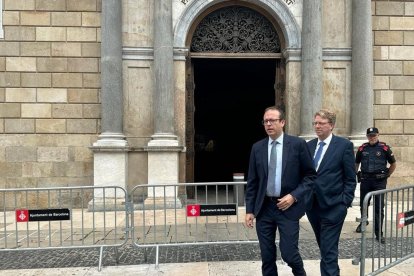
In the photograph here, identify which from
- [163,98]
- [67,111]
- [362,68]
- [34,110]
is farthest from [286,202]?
[34,110]

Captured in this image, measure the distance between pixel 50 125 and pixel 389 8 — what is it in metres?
9.47

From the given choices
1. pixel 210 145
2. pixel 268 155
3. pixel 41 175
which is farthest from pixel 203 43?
pixel 210 145

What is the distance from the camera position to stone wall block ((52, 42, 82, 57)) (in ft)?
30.7

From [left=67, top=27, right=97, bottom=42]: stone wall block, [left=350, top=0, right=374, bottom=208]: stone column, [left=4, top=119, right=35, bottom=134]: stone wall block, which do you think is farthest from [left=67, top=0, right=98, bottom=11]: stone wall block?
[left=350, top=0, right=374, bottom=208]: stone column

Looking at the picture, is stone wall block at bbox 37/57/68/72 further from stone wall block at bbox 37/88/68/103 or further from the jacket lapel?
the jacket lapel

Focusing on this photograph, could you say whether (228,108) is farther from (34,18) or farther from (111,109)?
(34,18)

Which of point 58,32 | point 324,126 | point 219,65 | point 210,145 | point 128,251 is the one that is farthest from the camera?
point 210,145

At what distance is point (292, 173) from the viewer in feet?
11.5

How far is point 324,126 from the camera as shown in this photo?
3.85m

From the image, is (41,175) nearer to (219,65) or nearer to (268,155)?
(268,155)

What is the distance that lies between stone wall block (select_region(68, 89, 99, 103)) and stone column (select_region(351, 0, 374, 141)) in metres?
6.73

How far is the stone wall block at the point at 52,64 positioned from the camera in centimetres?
935

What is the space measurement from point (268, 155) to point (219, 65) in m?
13.5

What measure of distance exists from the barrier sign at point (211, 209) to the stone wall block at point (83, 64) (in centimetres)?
573
